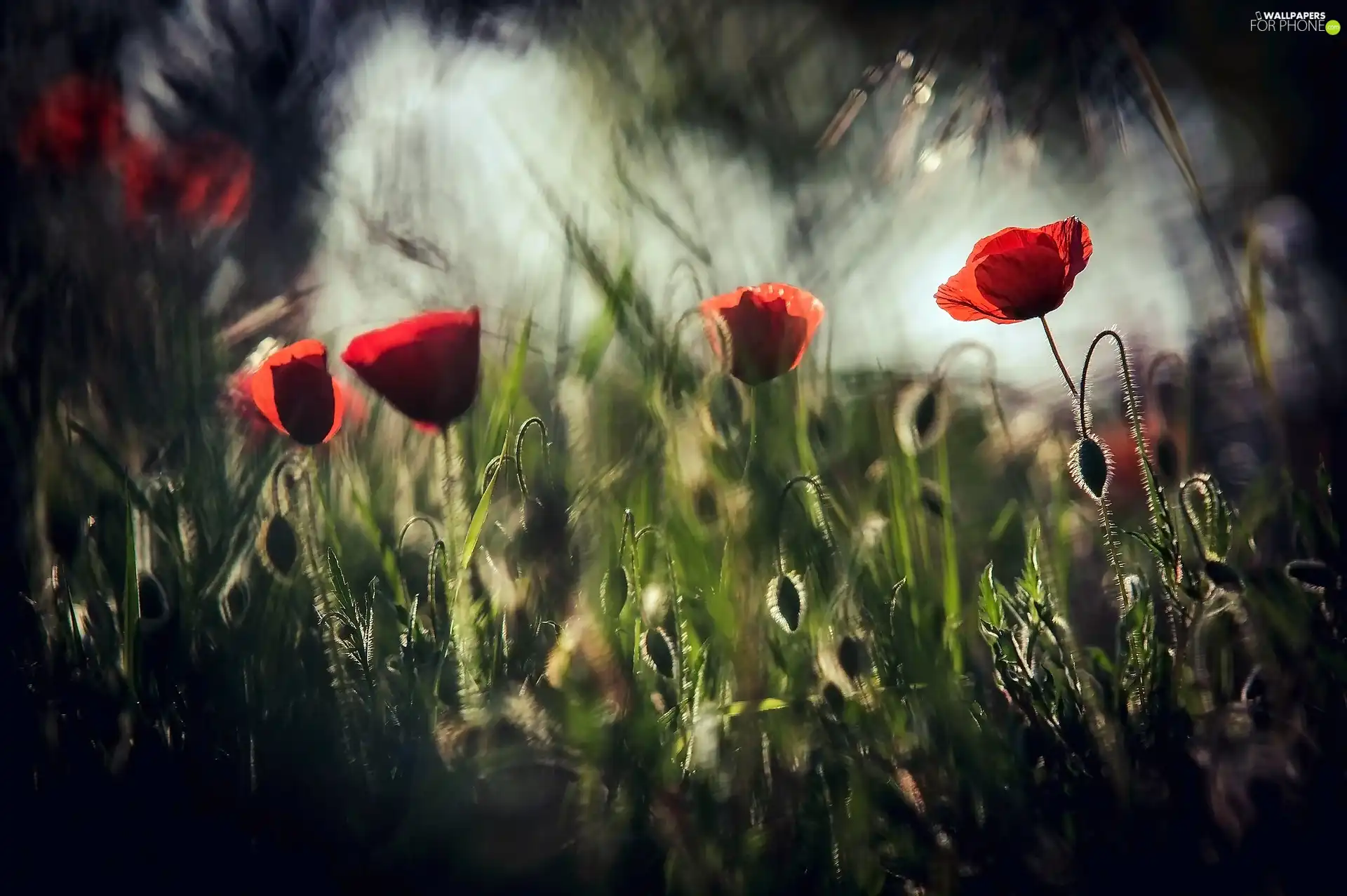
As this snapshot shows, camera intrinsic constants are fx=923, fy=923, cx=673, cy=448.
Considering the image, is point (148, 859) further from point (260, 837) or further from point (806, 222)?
point (806, 222)

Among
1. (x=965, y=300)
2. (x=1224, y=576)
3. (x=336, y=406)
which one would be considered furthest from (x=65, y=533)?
(x=1224, y=576)

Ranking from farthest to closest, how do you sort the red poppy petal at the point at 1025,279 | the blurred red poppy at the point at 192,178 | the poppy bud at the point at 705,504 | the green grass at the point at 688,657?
the blurred red poppy at the point at 192,178
the poppy bud at the point at 705,504
the red poppy petal at the point at 1025,279
the green grass at the point at 688,657

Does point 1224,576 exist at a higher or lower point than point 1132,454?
lower

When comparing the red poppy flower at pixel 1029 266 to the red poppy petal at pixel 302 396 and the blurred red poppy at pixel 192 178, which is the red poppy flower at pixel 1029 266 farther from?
the blurred red poppy at pixel 192 178

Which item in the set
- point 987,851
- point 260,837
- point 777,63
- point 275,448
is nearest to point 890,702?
point 987,851

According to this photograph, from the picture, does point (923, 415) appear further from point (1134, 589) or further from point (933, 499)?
point (1134, 589)

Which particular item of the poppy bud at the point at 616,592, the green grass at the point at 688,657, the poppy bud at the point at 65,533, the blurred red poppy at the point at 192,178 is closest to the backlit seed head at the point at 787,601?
the green grass at the point at 688,657
